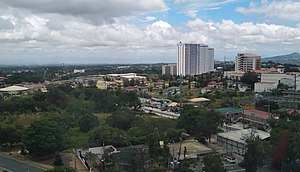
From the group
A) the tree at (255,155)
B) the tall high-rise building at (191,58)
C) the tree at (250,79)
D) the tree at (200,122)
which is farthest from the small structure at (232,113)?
the tall high-rise building at (191,58)

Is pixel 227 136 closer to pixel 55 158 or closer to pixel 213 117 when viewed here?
pixel 213 117

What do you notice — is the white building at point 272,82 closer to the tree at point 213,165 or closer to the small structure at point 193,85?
the small structure at point 193,85

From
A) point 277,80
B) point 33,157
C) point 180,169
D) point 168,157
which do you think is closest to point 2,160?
point 33,157

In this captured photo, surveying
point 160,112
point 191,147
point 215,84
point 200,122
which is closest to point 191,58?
point 215,84

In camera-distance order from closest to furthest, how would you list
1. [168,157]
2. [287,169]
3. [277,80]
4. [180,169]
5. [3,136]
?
[180,169]
[287,169]
[168,157]
[3,136]
[277,80]

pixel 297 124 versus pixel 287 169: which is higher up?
pixel 297 124

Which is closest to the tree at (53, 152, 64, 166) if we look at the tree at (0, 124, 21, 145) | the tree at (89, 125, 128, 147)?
the tree at (89, 125, 128, 147)
